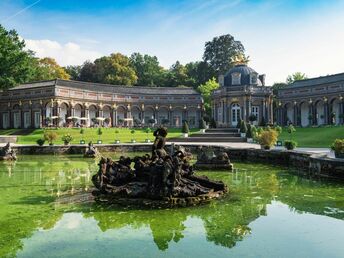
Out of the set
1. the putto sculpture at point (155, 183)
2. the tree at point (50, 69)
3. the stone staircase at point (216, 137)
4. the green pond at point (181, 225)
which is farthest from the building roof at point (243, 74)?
the putto sculpture at point (155, 183)

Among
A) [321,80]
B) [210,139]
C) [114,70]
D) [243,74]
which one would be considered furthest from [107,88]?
[321,80]

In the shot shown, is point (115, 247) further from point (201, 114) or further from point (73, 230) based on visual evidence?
point (201, 114)

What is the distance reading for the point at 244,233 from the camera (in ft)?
26.3

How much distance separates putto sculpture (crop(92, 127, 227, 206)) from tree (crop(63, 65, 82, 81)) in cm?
6898

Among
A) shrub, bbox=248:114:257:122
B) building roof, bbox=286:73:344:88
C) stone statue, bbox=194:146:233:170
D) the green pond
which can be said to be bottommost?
the green pond

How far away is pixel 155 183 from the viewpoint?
10.9 meters

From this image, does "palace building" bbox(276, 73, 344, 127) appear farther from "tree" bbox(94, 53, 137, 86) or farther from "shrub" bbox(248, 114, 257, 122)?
"tree" bbox(94, 53, 137, 86)

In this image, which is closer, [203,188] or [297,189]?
[203,188]

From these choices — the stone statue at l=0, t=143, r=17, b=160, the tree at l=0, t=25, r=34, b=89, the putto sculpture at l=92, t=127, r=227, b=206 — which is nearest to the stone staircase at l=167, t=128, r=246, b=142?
the stone statue at l=0, t=143, r=17, b=160

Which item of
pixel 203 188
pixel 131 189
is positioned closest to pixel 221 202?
pixel 203 188

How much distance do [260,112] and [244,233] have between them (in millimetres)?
44980

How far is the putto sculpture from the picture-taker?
1067 cm

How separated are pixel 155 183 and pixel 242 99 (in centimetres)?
4145

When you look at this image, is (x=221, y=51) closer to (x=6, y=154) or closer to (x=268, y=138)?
(x=268, y=138)
